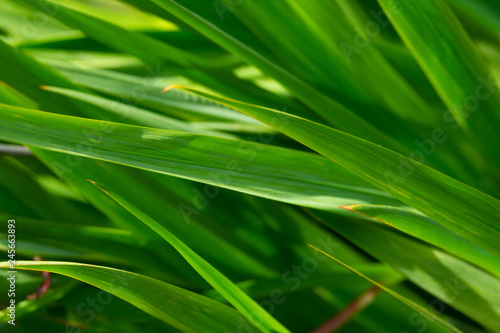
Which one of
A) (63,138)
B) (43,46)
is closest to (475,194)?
(63,138)

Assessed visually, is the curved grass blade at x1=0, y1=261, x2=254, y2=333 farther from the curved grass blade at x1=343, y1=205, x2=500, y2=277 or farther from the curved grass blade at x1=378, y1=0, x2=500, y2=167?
the curved grass blade at x1=378, y1=0, x2=500, y2=167

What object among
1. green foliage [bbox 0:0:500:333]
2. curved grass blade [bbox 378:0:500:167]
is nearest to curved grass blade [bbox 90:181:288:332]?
green foliage [bbox 0:0:500:333]

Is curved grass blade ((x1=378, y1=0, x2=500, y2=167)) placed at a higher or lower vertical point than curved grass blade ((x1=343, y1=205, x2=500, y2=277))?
higher

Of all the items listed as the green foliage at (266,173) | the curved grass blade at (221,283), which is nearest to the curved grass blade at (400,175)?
the green foliage at (266,173)

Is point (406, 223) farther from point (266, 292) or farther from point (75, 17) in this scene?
point (75, 17)

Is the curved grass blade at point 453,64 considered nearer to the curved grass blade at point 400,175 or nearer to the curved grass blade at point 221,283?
the curved grass blade at point 400,175

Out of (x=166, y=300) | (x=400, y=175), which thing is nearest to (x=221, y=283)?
(x=166, y=300)

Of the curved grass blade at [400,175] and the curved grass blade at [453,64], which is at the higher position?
the curved grass blade at [453,64]

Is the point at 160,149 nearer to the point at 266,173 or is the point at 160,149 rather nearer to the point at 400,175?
the point at 266,173
